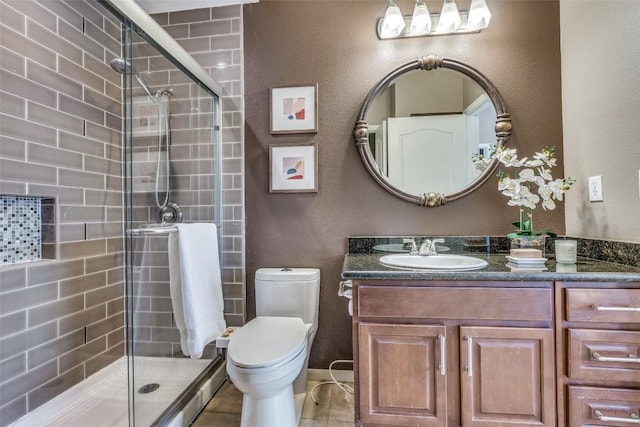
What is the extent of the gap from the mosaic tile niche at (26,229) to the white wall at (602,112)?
8.76 ft

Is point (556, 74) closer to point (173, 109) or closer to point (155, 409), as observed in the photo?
point (173, 109)

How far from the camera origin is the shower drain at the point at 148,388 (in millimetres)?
1355

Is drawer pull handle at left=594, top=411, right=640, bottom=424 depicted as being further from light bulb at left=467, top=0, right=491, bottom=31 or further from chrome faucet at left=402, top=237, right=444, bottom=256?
light bulb at left=467, top=0, right=491, bottom=31

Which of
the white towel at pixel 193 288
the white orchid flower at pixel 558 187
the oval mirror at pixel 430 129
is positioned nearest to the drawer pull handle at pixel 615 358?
the white orchid flower at pixel 558 187

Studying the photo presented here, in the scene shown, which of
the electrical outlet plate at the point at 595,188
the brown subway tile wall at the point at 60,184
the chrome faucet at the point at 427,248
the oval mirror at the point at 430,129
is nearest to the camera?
the brown subway tile wall at the point at 60,184

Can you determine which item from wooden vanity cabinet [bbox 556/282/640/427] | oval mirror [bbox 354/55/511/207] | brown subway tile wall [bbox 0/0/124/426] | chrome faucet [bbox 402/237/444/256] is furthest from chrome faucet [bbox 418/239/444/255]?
brown subway tile wall [bbox 0/0/124/426]

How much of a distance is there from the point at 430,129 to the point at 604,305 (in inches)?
44.0

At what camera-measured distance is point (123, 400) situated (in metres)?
1.57

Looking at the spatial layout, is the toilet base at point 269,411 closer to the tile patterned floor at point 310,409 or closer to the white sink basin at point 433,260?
the tile patterned floor at point 310,409

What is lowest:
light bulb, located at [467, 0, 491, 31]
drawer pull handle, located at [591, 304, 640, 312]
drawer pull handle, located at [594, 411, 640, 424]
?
drawer pull handle, located at [594, 411, 640, 424]

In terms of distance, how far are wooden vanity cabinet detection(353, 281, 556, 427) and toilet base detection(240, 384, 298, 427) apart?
32cm

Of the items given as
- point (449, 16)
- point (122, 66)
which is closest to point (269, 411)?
point (122, 66)

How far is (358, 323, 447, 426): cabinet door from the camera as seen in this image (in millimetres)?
1176

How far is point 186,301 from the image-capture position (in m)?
1.41
